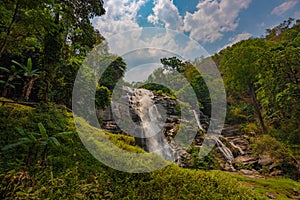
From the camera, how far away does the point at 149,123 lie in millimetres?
13008

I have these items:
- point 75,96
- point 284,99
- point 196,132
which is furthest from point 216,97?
point 75,96

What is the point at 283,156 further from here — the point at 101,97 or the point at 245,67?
the point at 101,97

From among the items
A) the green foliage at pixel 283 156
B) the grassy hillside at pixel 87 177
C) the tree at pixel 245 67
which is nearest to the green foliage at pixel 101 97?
the grassy hillside at pixel 87 177

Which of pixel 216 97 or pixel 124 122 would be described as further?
pixel 216 97

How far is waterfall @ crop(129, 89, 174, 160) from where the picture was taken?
36.5ft

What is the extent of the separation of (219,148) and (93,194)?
11.9 meters

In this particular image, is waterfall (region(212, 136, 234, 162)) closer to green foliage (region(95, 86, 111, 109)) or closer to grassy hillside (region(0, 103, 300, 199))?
green foliage (region(95, 86, 111, 109))

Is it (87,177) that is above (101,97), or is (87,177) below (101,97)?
below

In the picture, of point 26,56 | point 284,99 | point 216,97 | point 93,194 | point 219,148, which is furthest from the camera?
point 216,97

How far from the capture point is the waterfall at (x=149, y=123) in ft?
36.5

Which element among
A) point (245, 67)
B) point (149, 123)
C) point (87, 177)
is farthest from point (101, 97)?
point (245, 67)

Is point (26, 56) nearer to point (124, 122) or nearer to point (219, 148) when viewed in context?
point (124, 122)

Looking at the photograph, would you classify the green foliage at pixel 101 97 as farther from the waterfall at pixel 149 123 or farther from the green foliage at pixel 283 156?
the green foliage at pixel 283 156

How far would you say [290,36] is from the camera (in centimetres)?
1884
